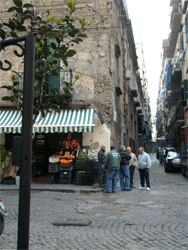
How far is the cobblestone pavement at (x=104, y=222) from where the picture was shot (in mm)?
4602

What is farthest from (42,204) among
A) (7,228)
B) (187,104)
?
(187,104)

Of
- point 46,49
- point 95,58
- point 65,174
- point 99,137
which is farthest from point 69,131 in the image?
point 46,49

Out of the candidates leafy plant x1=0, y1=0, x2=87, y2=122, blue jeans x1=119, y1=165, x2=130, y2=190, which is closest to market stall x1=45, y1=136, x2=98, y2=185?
blue jeans x1=119, y1=165, x2=130, y2=190

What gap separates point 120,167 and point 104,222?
508 centimetres

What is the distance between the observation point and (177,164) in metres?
18.1

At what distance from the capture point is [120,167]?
1095cm

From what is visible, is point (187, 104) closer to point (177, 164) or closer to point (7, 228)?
point (177, 164)

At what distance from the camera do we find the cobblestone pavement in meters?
4.60

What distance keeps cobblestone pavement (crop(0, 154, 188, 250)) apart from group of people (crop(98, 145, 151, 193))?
1.13 m

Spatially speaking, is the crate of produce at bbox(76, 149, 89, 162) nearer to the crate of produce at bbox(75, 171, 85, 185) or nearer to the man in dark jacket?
the crate of produce at bbox(75, 171, 85, 185)

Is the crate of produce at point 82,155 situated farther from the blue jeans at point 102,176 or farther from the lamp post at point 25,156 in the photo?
the lamp post at point 25,156

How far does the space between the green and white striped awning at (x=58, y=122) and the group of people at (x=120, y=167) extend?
4.98ft

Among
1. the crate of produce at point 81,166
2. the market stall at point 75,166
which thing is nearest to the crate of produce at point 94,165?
the market stall at point 75,166

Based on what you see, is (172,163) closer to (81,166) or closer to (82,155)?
(82,155)
